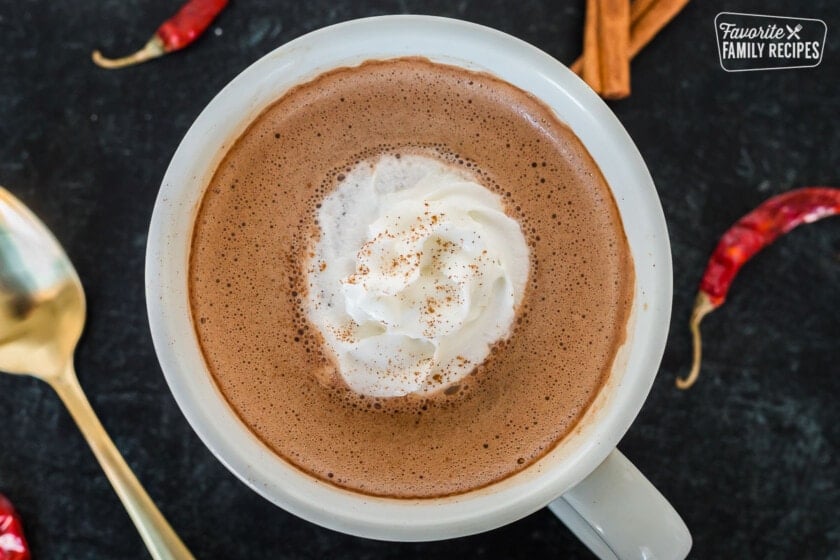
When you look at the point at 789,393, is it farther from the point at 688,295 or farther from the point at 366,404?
the point at 366,404

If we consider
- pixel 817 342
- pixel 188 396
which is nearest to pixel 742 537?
pixel 817 342

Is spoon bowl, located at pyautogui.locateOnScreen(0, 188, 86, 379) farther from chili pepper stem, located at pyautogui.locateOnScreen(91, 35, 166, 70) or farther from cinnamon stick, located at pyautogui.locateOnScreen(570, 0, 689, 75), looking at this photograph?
cinnamon stick, located at pyautogui.locateOnScreen(570, 0, 689, 75)

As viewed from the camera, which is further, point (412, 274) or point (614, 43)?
point (614, 43)

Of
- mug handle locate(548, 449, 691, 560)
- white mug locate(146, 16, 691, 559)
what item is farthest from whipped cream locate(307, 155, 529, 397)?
mug handle locate(548, 449, 691, 560)

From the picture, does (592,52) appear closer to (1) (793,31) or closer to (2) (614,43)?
(2) (614,43)

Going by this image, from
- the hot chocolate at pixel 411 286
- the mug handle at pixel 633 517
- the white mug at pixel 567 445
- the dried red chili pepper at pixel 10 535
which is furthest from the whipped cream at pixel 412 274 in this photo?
the dried red chili pepper at pixel 10 535

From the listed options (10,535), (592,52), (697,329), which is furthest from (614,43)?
(10,535)
